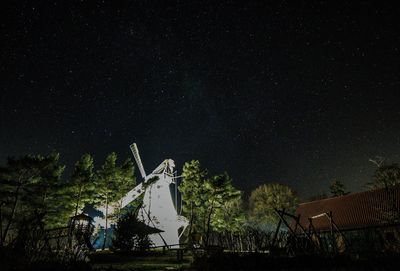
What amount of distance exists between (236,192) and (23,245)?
105 ft

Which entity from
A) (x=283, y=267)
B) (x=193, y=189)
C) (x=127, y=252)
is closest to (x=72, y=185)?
(x=127, y=252)

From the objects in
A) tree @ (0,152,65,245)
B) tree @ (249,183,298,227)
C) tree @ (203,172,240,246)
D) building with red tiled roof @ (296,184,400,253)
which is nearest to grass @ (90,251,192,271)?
tree @ (0,152,65,245)

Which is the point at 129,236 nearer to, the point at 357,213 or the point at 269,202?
the point at 357,213

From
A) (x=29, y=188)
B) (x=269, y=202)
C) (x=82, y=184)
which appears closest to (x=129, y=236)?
(x=82, y=184)

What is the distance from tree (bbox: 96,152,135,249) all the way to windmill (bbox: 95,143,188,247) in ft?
5.77

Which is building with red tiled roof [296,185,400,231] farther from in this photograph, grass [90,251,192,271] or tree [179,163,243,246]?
grass [90,251,192,271]

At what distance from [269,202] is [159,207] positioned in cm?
3153

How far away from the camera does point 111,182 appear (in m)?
35.1

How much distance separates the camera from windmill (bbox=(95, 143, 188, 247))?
1423 inches

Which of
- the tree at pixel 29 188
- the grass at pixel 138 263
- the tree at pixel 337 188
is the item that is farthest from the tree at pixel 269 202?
the grass at pixel 138 263

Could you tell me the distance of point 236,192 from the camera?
40.2m

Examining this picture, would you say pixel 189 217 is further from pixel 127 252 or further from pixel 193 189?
pixel 127 252

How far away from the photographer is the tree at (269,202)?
194 feet

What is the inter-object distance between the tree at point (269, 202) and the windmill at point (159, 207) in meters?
25.9
